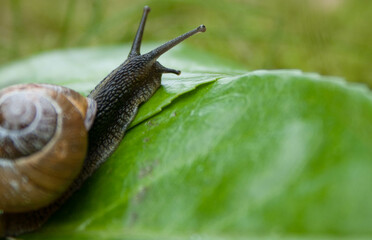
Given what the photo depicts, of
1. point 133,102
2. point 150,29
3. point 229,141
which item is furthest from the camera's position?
point 150,29

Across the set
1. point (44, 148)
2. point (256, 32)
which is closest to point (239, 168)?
point (44, 148)

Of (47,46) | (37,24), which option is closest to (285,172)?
(47,46)

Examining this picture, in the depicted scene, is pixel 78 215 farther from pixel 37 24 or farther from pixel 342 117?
pixel 37 24

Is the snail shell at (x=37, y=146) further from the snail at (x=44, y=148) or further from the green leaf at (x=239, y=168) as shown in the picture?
the green leaf at (x=239, y=168)

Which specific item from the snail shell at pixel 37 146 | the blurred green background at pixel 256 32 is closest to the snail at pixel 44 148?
the snail shell at pixel 37 146

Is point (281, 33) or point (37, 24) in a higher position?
point (37, 24)

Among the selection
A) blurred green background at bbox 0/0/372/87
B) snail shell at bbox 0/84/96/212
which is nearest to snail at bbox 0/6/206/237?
snail shell at bbox 0/84/96/212
